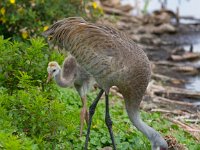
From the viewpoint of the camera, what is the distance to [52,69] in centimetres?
760

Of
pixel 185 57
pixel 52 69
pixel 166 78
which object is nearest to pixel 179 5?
pixel 185 57

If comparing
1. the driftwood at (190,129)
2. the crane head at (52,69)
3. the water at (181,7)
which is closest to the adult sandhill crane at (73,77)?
the crane head at (52,69)

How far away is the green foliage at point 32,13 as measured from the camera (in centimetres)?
1054

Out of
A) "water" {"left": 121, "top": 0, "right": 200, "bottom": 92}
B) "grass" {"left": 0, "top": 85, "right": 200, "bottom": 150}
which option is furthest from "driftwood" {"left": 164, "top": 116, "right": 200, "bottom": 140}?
"water" {"left": 121, "top": 0, "right": 200, "bottom": 92}

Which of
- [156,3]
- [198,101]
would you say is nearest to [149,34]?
[156,3]

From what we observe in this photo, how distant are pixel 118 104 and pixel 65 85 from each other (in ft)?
6.59

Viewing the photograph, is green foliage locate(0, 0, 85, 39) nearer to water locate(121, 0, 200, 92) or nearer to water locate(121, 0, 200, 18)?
water locate(121, 0, 200, 92)

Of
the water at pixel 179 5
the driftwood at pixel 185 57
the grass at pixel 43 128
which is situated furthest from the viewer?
the water at pixel 179 5

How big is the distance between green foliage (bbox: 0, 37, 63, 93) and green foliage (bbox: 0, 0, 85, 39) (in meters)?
3.01

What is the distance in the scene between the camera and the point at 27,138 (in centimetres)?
634

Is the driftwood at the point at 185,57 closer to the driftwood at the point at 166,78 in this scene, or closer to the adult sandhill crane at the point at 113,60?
the driftwood at the point at 166,78

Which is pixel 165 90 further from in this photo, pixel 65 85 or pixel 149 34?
pixel 149 34

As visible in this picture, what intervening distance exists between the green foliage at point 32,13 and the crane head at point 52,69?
275 centimetres

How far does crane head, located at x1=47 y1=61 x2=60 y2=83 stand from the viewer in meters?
7.47
